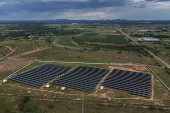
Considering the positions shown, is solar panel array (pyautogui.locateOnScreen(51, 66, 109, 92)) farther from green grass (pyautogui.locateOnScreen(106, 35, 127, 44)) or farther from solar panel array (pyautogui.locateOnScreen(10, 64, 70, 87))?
green grass (pyautogui.locateOnScreen(106, 35, 127, 44))

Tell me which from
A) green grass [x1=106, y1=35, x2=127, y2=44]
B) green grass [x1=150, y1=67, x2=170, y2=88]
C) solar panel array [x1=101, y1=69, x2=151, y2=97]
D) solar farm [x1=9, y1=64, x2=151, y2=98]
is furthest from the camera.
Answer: green grass [x1=106, y1=35, x2=127, y2=44]

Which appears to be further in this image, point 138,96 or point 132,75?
point 132,75

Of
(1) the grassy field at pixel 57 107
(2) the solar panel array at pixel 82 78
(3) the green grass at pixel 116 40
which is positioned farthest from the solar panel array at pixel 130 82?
(3) the green grass at pixel 116 40

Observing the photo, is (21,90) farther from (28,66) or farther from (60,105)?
(28,66)

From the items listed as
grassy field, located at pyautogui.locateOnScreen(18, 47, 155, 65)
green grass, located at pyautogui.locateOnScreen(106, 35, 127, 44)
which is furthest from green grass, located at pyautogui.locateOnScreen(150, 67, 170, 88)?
green grass, located at pyautogui.locateOnScreen(106, 35, 127, 44)

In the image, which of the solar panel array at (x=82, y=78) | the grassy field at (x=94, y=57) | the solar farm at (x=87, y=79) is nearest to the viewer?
the solar farm at (x=87, y=79)

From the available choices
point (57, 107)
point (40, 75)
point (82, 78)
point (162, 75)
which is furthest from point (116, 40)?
point (57, 107)

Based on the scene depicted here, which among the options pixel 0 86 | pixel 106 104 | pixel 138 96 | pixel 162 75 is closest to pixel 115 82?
pixel 138 96

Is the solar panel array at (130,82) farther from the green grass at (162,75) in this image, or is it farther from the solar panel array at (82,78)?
the green grass at (162,75)
